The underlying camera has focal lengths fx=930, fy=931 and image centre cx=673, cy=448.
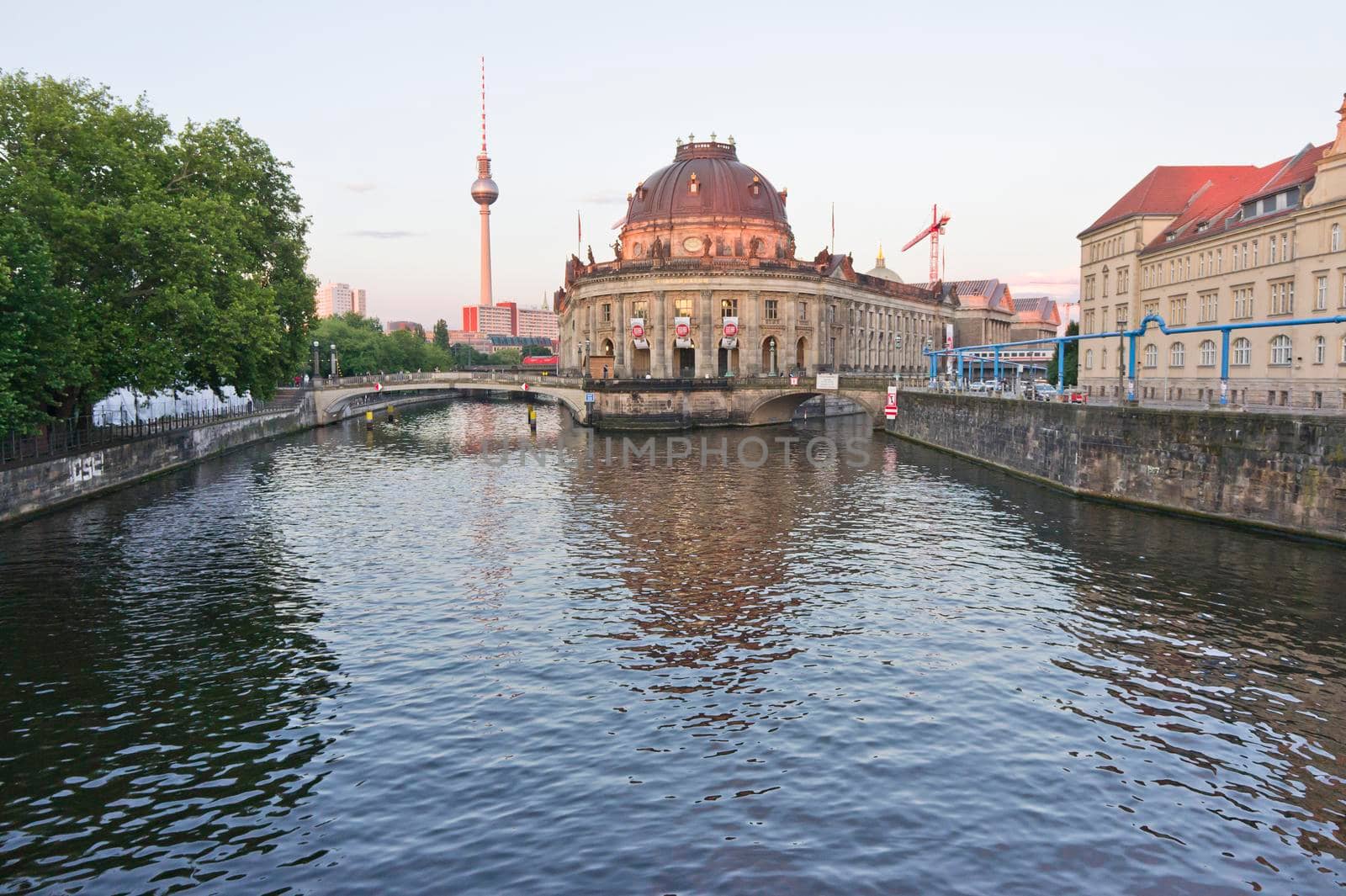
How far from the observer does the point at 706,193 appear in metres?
120

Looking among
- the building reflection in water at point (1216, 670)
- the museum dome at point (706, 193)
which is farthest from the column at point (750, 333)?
the building reflection in water at point (1216, 670)

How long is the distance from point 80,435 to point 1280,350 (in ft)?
229

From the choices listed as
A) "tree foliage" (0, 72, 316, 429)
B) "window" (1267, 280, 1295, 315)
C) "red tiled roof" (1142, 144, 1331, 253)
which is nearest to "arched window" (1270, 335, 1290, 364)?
"window" (1267, 280, 1295, 315)

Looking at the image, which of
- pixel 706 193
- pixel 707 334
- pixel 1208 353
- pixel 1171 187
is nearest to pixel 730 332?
pixel 707 334

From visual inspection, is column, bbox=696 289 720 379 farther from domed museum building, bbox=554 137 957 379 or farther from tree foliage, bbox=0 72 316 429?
tree foliage, bbox=0 72 316 429

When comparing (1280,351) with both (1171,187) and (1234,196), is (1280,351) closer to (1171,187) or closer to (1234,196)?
(1234,196)

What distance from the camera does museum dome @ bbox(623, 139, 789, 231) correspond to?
119625 mm

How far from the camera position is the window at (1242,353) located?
60612 mm

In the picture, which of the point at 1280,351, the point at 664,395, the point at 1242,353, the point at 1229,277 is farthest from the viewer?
the point at 664,395

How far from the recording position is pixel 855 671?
22984 millimetres

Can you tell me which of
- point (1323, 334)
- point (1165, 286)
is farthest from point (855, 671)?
point (1165, 286)

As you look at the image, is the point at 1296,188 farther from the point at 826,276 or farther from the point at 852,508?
the point at 826,276

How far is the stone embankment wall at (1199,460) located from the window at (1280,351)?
1704cm

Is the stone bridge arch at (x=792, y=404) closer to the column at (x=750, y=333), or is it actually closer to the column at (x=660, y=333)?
the column at (x=750, y=333)
